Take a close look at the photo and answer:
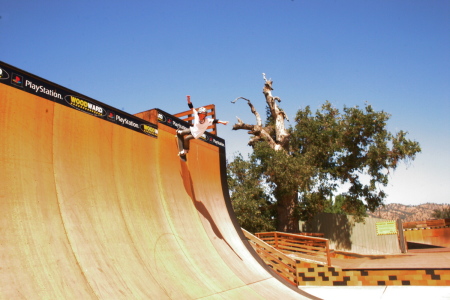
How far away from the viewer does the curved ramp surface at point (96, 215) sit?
167 inches

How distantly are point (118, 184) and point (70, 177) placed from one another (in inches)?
42.5

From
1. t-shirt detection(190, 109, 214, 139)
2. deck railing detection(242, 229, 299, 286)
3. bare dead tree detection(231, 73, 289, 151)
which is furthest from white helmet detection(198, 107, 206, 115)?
bare dead tree detection(231, 73, 289, 151)

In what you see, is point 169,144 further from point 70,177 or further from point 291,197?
point 291,197

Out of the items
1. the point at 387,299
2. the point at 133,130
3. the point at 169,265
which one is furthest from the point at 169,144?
the point at 387,299

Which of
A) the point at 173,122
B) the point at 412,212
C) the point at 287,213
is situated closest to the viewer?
the point at 173,122

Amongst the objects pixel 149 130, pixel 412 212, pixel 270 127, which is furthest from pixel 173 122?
pixel 412 212

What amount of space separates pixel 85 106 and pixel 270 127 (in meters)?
18.7

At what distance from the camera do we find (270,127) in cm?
2409

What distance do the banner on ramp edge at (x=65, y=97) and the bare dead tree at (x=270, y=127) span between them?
15.6 m

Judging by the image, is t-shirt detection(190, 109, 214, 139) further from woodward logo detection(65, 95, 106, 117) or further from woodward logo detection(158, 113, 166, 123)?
woodward logo detection(65, 95, 106, 117)

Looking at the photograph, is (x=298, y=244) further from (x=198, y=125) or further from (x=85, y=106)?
(x=85, y=106)

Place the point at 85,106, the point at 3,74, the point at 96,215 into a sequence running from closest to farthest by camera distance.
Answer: the point at 3,74, the point at 96,215, the point at 85,106

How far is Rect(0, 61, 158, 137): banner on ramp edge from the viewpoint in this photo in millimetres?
5015

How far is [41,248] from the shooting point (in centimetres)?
427
